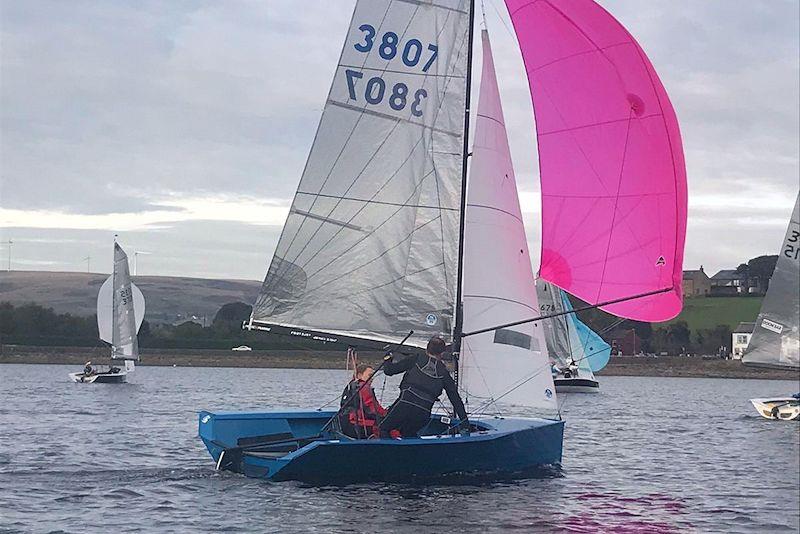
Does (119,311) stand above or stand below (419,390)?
above

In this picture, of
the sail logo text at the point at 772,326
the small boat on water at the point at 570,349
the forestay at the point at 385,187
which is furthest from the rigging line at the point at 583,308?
the small boat on water at the point at 570,349

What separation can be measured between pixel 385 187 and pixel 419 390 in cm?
325

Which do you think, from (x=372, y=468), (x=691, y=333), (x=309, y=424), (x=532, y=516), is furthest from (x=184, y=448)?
(x=691, y=333)

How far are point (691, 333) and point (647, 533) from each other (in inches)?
2849

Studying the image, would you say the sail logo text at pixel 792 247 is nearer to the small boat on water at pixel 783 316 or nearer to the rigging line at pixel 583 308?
the small boat on water at pixel 783 316

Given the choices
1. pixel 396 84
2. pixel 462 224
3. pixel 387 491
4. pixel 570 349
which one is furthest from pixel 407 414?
pixel 570 349

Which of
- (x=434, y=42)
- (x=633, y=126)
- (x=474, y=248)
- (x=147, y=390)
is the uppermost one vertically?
(x=434, y=42)

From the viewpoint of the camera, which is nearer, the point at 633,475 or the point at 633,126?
the point at 633,126

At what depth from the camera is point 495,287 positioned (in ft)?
62.3

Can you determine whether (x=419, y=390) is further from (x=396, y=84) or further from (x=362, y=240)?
(x=396, y=84)

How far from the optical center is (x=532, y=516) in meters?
16.2

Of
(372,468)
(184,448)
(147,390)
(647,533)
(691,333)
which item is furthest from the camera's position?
(691,333)

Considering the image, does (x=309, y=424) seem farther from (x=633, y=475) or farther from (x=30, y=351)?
(x=30, y=351)

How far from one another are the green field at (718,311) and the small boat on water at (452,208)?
213 feet
